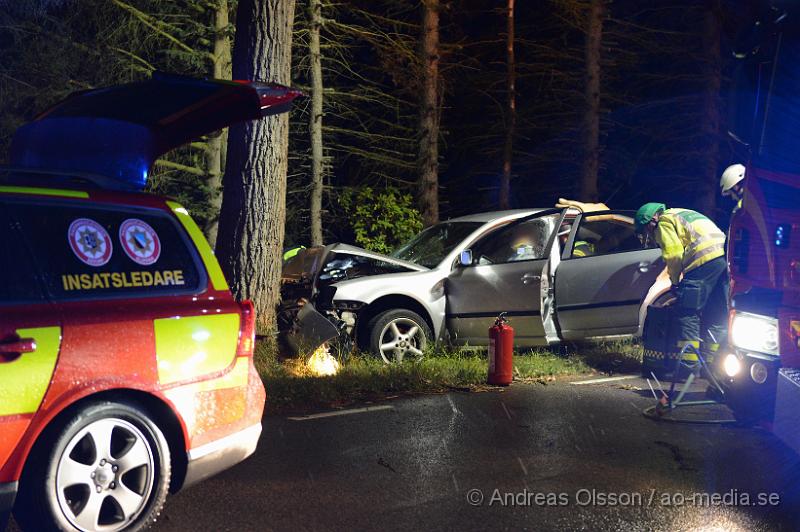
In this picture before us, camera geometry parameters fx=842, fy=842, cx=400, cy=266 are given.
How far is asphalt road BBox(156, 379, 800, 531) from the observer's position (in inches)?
174

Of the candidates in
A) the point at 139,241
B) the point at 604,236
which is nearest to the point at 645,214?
the point at 604,236

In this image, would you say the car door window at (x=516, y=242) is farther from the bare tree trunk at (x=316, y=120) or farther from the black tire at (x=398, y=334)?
the bare tree trunk at (x=316, y=120)

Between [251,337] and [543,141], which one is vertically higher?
[543,141]

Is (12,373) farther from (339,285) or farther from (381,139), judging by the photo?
(381,139)

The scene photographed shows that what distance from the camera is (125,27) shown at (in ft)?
60.6

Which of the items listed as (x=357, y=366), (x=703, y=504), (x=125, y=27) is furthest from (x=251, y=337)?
(x=125, y=27)

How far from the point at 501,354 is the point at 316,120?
11.5 meters

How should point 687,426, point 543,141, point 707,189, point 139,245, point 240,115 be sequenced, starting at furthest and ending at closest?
point 543,141 < point 707,189 < point 687,426 < point 240,115 < point 139,245

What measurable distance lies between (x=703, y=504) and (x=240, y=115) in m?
3.62

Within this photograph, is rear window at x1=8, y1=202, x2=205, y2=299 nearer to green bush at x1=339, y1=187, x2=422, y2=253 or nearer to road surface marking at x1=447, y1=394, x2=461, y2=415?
road surface marking at x1=447, y1=394, x2=461, y2=415

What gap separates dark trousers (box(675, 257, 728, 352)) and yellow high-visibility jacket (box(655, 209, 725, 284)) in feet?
0.28

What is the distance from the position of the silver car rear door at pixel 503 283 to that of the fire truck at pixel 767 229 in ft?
10.1

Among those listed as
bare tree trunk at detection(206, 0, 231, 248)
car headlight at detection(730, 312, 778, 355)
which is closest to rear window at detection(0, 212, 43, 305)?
car headlight at detection(730, 312, 778, 355)

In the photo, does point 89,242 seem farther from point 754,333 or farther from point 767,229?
point 767,229
